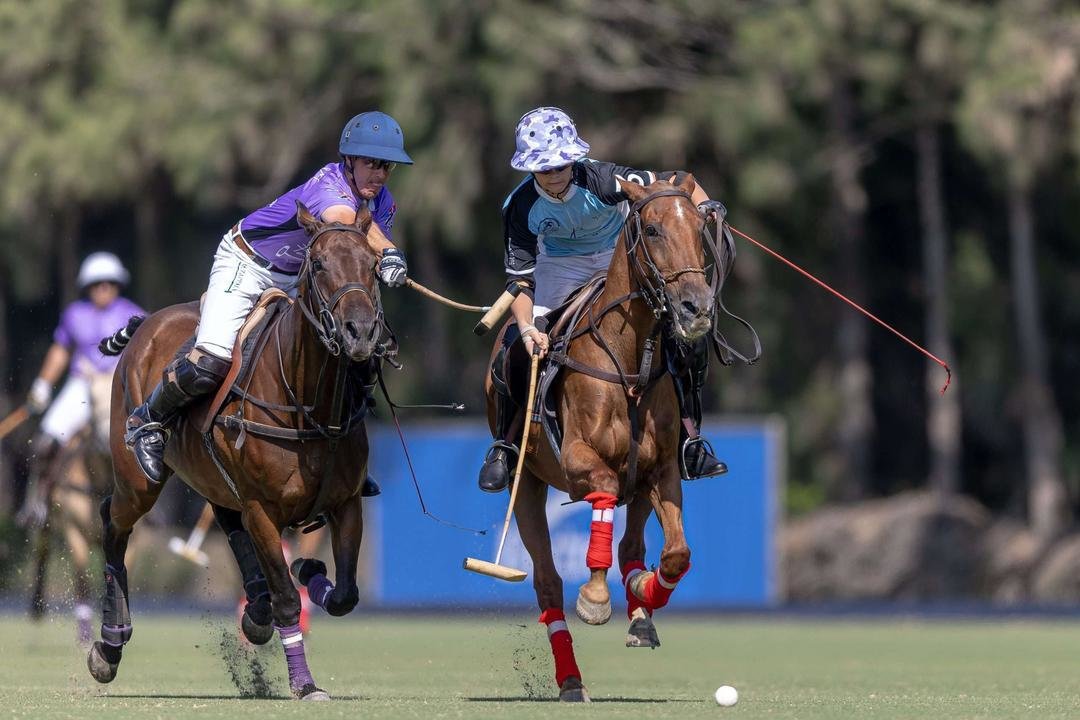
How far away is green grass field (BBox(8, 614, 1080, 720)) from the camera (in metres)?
8.70

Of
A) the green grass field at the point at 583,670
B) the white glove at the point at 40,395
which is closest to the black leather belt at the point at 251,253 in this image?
the green grass field at the point at 583,670

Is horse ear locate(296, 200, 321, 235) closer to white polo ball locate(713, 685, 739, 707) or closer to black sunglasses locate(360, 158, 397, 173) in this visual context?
black sunglasses locate(360, 158, 397, 173)

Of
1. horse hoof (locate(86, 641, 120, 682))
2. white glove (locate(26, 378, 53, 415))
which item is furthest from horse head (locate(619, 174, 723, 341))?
white glove (locate(26, 378, 53, 415))

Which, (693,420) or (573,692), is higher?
(693,420)

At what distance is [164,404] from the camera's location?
396 inches

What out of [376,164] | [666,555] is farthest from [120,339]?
[666,555]

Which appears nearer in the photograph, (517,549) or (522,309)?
(522,309)

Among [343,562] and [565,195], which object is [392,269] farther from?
[343,562]

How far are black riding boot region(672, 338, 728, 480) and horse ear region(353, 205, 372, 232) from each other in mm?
1523

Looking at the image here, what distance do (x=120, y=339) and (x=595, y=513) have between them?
3384mm

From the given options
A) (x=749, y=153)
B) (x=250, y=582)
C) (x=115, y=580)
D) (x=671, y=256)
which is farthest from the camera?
(x=749, y=153)

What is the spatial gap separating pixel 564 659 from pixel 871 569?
11.4 meters

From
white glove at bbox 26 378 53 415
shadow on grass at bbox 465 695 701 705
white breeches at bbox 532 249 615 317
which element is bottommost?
shadow on grass at bbox 465 695 701 705

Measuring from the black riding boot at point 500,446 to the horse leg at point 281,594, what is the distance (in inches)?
40.5
